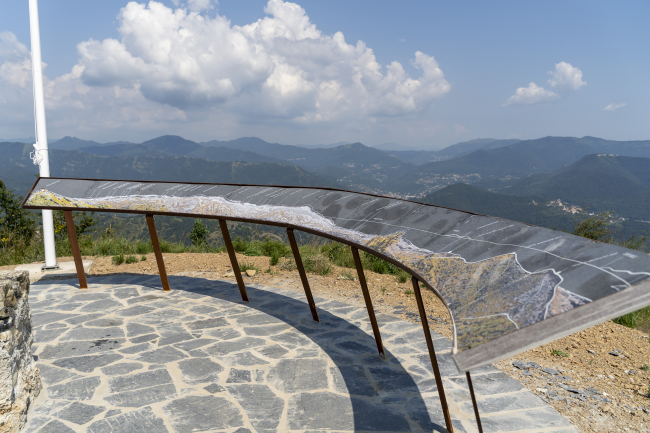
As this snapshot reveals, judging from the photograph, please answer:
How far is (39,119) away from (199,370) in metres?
6.40

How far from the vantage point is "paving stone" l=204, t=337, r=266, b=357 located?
4.10 meters

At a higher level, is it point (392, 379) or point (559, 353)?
point (392, 379)

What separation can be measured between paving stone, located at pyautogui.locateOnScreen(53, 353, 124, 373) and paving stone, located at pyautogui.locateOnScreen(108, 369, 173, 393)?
0.39 meters

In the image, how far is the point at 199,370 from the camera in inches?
146

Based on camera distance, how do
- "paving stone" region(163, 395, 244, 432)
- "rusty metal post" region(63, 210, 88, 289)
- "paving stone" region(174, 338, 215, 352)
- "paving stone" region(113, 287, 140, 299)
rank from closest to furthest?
1. "paving stone" region(163, 395, 244, 432)
2. "paving stone" region(174, 338, 215, 352)
3. "paving stone" region(113, 287, 140, 299)
4. "rusty metal post" region(63, 210, 88, 289)

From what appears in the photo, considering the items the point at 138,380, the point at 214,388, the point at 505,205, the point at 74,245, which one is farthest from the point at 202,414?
the point at 505,205

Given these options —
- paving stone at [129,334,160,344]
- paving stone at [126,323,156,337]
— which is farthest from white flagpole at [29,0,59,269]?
paving stone at [129,334,160,344]

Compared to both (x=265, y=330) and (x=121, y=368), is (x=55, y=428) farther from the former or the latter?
(x=265, y=330)

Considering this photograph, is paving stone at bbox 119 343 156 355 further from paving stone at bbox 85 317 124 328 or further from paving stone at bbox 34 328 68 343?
paving stone at bbox 34 328 68 343

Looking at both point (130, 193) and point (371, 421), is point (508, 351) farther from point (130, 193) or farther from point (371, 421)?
point (130, 193)

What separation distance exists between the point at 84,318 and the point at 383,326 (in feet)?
13.2

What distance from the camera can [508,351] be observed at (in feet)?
4.73

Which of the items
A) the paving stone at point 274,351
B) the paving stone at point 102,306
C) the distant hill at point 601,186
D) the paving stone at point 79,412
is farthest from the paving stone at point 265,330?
the distant hill at point 601,186

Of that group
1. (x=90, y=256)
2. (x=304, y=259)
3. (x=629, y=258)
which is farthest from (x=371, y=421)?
(x=90, y=256)
